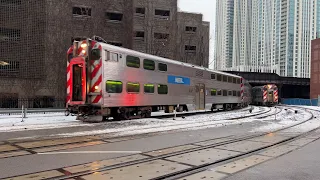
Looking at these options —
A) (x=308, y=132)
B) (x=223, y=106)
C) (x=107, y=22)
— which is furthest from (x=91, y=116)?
(x=107, y=22)

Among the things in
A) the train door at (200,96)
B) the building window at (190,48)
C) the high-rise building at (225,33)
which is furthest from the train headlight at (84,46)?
the high-rise building at (225,33)

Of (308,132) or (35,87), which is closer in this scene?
(308,132)

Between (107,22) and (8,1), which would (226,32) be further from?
(8,1)

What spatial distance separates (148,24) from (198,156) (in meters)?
37.8

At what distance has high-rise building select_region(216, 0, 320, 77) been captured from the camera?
96.8m

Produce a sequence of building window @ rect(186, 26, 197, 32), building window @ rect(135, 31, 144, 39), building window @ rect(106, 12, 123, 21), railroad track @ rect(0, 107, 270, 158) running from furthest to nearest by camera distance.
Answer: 1. building window @ rect(186, 26, 197, 32)
2. building window @ rect(135, 31, 144, 39)
3. building window @ rect(106, 12, 123, 21)
4. railroad track @ rect(0, 107, 270, 158)

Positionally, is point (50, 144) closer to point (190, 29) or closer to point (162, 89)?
point (162, 89)

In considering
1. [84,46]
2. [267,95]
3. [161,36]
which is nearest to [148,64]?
[84,46]

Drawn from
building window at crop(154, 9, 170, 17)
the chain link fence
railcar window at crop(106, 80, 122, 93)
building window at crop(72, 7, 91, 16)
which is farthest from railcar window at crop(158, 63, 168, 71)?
building window at crop(154, 9, 170, 17)

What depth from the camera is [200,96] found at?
78.4ft

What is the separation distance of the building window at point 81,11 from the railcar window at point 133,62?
25.4 m

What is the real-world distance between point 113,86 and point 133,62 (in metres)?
2.09

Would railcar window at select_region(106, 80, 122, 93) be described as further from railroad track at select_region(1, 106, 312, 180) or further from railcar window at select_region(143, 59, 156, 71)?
railroad track at select_region(1, 106, 312, 180)

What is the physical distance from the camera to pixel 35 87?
1389 inches
